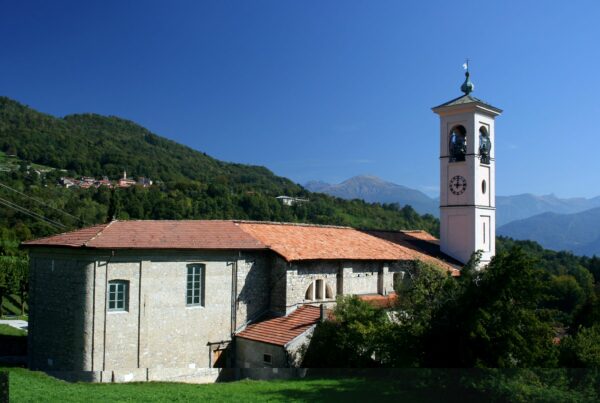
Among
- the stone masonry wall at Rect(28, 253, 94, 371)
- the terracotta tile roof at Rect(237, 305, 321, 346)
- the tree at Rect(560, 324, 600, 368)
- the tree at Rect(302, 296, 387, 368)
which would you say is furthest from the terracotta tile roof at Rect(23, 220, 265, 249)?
the tree at Rect(560, 324, 600, 368)

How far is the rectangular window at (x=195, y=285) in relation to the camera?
23.6 meters

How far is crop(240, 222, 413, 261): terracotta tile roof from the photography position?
85.7 ft

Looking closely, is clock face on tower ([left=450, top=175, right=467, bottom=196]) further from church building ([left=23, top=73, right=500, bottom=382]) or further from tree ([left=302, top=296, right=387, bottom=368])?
tree ([left=302, top=296, right=387, bottom=368])

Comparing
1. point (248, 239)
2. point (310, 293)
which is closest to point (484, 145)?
point (310, 293)

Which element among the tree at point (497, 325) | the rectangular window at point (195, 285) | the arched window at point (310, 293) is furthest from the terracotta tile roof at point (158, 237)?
the tree at point (497, 325)

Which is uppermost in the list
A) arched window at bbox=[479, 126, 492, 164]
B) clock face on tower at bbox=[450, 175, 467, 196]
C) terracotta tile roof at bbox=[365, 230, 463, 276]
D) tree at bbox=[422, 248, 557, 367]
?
arched window at bbox=[479, 126, 492, 164]

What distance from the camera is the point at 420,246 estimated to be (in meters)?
34.9

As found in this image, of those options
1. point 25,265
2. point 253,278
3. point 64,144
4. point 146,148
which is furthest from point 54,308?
point 146,148

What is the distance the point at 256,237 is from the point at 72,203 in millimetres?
63892

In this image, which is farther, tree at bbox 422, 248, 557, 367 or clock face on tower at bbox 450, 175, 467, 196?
clock face on tower at bbox 450, 175, 467, 196

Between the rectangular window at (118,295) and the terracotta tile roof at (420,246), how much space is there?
16.4 metres

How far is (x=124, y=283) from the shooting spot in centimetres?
2200

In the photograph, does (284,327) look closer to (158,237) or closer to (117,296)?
(158,237)

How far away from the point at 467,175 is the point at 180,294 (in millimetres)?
19875
